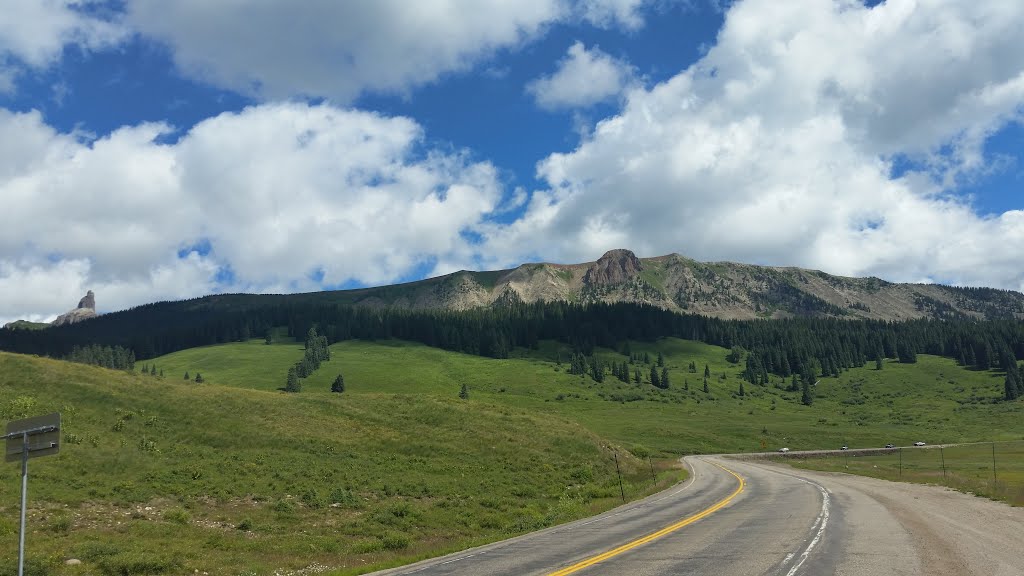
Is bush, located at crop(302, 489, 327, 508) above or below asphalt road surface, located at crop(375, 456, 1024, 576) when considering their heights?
below

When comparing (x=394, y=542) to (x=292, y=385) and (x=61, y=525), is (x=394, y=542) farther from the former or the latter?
(x=292, y=385)

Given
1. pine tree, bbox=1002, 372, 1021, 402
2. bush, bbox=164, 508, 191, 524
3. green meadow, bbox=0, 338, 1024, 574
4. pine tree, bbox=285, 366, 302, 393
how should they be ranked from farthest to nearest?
pine tree, bbox=1002, 372, 1021, 402
pine tree, bbox=285, 366, 302, 393
bush, bbox=164, 508, 191, 524
green meadow, bbox=0, 338, 1024, 574

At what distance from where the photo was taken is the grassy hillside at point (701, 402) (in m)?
113

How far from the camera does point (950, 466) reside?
71.3 m

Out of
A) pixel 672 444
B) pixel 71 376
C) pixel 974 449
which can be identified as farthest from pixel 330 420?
pixel 974 449

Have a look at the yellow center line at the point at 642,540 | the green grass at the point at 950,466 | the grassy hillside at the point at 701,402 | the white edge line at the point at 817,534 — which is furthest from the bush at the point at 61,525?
the grassy hillside at the point at 701,402

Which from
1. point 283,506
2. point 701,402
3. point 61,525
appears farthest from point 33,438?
point 701,402

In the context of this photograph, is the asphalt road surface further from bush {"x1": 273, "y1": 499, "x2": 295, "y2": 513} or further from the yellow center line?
bush {"x1": 273, "y1": 499, "x2": 295, "y2": 513}

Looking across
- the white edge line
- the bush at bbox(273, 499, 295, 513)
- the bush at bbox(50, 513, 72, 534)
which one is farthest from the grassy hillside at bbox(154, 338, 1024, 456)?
the bush at bbox(50, 513, 72, 534)

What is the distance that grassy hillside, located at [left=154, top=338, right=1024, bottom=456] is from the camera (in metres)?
113

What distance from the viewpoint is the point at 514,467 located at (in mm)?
50594

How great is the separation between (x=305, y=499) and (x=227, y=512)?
15.8 feet

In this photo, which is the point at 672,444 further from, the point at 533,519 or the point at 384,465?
the point at 533,519

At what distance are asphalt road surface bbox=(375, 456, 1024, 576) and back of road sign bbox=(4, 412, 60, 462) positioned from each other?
9857 mm
